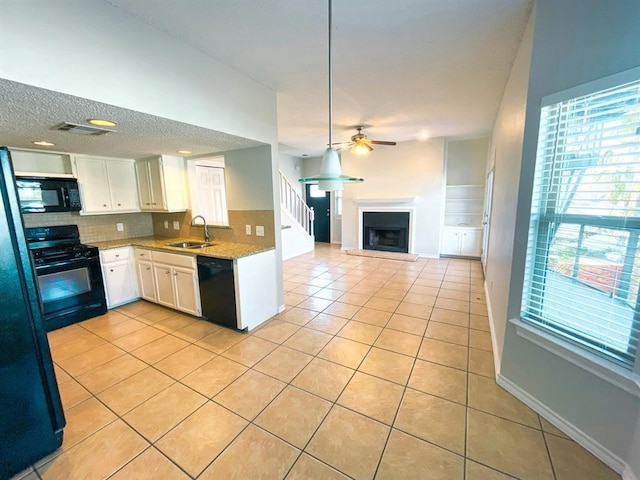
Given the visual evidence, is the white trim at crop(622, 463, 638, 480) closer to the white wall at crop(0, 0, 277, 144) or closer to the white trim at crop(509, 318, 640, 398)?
the white trim at crop(509, 318, 640, 398)

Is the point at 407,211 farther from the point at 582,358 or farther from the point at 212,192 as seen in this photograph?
the point at 582,358

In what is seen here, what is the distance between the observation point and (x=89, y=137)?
8.48 feet

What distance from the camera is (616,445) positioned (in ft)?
4.75

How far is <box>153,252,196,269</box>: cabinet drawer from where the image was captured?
3143mm

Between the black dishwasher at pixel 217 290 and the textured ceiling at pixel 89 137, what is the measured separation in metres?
1.30

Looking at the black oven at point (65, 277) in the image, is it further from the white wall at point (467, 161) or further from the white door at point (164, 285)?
the white wall at point (467, 161)

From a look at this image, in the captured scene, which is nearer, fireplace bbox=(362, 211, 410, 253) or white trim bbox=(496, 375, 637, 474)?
white trim bbox=(496, 375, 637, 474)

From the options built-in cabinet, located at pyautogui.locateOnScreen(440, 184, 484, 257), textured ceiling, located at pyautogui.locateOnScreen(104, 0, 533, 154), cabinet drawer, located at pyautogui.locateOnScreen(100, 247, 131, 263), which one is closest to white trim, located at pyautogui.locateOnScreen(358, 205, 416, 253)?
→ built-in cabinet, located at pyautogui.locateOnScreen(440, 184, 484, 257)

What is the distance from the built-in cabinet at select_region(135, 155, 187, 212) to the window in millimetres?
4211

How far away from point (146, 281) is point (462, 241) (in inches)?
247

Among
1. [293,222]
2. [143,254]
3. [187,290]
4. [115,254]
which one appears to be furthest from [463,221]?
[115,254]

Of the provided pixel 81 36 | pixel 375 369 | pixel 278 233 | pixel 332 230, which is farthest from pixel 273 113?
pixel 332 230

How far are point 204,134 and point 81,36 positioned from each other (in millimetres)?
1047

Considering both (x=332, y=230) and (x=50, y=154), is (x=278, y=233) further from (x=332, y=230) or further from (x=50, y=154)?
(x=332, y=230)
